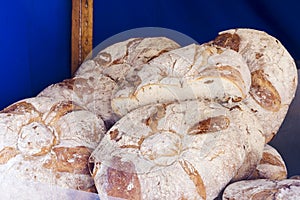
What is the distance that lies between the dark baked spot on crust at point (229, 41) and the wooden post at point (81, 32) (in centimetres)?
54

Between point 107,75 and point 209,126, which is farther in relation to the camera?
point 107,75

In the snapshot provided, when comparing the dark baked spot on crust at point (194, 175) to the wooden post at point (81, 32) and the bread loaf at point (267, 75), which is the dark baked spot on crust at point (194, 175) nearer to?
the bread loaf at point (267, 75)

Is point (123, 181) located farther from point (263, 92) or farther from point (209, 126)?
point (263, 92)

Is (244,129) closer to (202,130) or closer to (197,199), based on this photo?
(202,130)

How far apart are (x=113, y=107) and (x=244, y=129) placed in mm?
388

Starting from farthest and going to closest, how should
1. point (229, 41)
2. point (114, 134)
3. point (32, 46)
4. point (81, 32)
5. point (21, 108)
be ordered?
point (81, 32)
point (32, 46)
point (229, 41)
point (21, 108)
point (114, 134)

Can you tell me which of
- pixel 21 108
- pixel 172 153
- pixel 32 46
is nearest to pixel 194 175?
pixel 172 153

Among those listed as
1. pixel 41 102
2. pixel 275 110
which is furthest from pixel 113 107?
pixel 275 110

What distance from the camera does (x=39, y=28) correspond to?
1729mm

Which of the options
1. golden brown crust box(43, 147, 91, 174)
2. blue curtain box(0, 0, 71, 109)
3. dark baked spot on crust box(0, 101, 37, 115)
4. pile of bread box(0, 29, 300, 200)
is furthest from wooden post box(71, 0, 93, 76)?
golden brown crust box(43, 147, 91, 174)

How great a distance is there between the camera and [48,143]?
4.41 feet

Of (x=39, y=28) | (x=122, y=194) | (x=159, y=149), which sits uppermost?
(x=39, y=28)

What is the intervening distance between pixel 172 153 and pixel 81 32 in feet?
2.63

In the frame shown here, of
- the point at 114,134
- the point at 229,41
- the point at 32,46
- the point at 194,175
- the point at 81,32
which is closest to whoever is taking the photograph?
the point at 194,175
